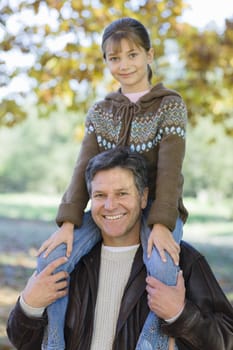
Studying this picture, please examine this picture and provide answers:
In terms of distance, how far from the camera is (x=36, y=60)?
800 cm

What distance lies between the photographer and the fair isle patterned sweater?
8.98ft

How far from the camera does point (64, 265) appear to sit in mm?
2766

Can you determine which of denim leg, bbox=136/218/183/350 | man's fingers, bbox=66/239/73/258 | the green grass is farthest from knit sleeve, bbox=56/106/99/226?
the green grass

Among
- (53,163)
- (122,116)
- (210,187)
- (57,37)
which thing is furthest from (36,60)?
(53,163)

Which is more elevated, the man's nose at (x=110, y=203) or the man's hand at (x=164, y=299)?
the man's nose at (x=110, y=203)

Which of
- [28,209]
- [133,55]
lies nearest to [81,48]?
[133,55]

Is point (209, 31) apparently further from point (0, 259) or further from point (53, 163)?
point (53, 163)

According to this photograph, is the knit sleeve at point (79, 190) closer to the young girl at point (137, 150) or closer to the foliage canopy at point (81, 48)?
the young girl at point (137, 150)

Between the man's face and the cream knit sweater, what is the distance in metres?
0.11

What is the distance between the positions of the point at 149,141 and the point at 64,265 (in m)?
0.71

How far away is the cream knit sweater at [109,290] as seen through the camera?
2682 mm

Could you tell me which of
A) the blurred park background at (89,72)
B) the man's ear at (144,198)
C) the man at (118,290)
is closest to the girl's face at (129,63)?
the man at (118,290)

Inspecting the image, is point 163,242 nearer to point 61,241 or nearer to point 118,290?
point 118,290

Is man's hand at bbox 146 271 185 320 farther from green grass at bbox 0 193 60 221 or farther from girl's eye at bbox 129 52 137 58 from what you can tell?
green grass at bbox 0 193 60 221
